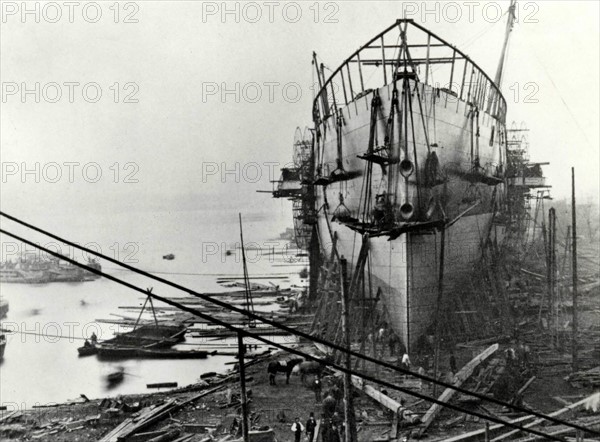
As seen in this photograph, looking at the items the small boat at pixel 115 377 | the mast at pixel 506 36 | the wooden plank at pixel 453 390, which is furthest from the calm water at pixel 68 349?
the mast at pixel 506 36

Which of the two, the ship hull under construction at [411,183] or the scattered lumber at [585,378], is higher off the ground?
the ship hull under construction at [411,183]

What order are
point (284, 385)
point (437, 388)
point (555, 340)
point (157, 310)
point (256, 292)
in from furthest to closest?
point (256, 292) < point (157, 310) < point (555, 340) < point (284, 385) < point (437, 388)

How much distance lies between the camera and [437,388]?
31.9 ft

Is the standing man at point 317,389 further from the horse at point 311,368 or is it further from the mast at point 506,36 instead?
the mast at point 506,36

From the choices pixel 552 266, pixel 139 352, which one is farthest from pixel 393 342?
pixel 139 352

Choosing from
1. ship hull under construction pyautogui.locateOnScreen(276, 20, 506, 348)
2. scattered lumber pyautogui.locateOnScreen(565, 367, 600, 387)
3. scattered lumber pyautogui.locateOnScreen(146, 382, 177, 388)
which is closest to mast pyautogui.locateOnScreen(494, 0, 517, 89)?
ship hull under construction pyautogui.locateOnScreen(276, 20, 506, 348)

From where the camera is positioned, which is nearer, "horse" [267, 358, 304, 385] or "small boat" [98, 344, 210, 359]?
"horse" [267, 358, 304, 385]

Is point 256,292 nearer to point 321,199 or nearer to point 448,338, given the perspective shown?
point 321,199

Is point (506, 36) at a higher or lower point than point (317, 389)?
higher

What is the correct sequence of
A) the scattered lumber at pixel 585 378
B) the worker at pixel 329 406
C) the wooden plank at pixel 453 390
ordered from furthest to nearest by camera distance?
the scattered lumber at pixel 585 378
the worker at pixel 329 406
the wooden plank at pixel 453 390

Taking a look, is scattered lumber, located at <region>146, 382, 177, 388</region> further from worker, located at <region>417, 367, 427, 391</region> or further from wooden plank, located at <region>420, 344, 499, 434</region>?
wooden plank, located at <region>420, 344, 499, 434</region>

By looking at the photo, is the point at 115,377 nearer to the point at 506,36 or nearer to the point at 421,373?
the point at 421,373

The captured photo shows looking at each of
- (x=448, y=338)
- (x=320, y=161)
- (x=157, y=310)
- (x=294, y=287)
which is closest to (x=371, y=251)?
(x=448, y=338)

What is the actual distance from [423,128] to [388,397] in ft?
21.8
